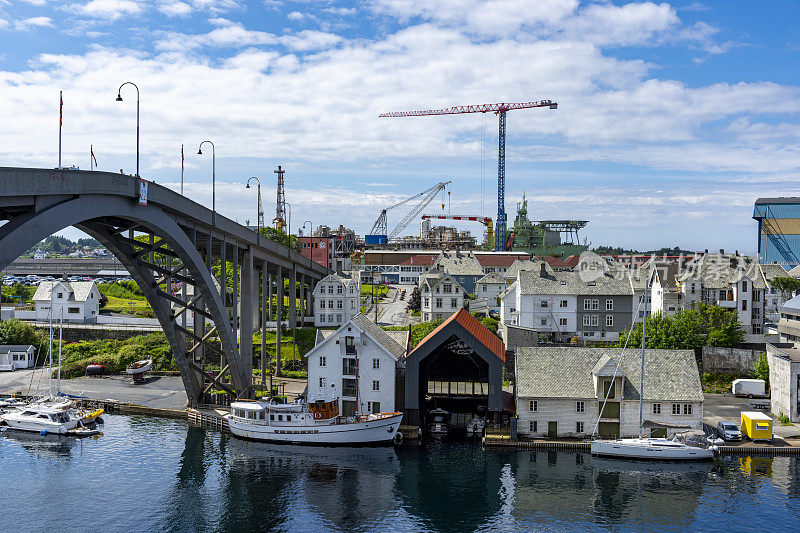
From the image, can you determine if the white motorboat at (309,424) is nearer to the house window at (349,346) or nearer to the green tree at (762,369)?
the house window at (349,346)

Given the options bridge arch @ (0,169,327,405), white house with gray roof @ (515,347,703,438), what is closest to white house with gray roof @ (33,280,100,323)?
bridge arch @ (0,169,327,405)

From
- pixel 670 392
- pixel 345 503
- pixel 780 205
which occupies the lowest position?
pixel 345 503

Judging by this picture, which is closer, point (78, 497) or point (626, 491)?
point (78, 497)

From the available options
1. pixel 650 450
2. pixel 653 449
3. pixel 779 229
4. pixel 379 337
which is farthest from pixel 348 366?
pixel 779 229

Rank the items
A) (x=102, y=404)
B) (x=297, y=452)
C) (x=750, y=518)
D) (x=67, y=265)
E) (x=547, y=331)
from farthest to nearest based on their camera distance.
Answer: (x=67, y=265) < (x=547, y=331) < (x=102, y=404) < (x=297, y=452) < (x=750, y=518)

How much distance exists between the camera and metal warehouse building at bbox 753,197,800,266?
13300 centimetres

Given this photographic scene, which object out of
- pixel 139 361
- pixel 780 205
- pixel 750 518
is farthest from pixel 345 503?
pixel 780 205

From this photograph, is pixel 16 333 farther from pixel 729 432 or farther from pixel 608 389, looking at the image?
pixel 729 432

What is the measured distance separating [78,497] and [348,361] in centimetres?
2075

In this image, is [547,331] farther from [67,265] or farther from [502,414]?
[67,265]

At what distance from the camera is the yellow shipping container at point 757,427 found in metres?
45.7

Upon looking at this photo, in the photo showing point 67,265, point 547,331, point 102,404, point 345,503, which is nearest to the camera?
point 345,503

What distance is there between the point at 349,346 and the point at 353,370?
6.06 ft

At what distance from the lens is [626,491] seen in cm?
3903
